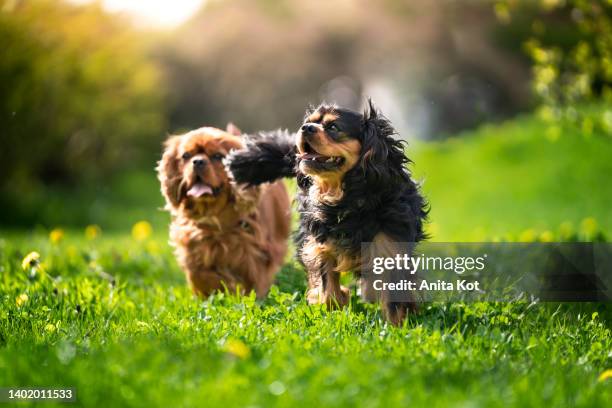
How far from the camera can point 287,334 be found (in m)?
3.66

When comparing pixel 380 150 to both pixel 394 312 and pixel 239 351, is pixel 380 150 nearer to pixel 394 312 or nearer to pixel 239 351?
pixel 394 312

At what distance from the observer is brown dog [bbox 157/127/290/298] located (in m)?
5.32

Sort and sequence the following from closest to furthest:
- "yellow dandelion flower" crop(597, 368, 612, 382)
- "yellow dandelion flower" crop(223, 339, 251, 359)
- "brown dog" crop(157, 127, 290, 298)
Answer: "yellow dandelion flower" crop(223, 339, 251, 359) < "yellow dandelion flower" crop(597, 368, 612, 382) < "brown dog" crop(157, 127, 290, 298)

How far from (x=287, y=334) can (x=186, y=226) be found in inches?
84.1

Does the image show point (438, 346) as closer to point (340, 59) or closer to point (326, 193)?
point (326, 193)

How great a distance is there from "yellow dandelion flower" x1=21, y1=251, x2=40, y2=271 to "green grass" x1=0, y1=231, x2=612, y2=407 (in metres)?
0.09

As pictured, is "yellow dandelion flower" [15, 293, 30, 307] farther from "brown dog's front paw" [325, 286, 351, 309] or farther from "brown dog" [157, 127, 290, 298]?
"brown dog's front paw" [325, 286, 351, 309]

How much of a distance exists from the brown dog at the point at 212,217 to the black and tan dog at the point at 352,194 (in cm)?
117

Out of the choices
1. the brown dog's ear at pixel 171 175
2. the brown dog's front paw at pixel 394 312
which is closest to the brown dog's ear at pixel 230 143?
the brown dog's ear at pixel 171 175

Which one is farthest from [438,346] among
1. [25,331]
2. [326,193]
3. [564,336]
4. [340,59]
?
[340,59]

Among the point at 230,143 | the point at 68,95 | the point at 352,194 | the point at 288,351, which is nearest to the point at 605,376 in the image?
the point at 288,351

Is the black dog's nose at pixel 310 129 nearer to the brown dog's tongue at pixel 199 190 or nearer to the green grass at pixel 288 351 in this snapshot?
the green grass at pixel 288 351

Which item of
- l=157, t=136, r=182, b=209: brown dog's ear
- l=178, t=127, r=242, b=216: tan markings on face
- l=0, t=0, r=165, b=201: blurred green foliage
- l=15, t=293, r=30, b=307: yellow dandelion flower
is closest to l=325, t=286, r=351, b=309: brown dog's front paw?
l=178, t=127, r=242, b=216: tan markings on face

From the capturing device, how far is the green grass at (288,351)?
283 centimetres
